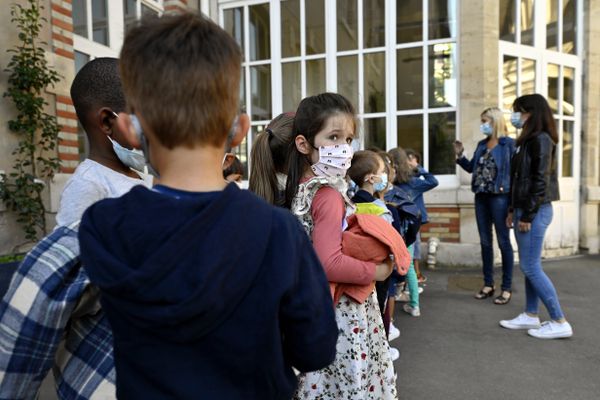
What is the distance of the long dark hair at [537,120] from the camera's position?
12.1 feet

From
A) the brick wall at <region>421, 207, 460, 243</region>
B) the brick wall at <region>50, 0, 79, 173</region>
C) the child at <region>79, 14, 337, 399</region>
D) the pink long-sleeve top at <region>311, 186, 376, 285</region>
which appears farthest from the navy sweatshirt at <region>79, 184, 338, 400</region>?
the brick wall at <region>421, 207, 460, 243</region>

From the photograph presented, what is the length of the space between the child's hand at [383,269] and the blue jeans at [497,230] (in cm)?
307

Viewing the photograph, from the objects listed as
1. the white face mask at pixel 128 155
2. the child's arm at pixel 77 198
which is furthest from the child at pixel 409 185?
the child's arm at pixel 77 198

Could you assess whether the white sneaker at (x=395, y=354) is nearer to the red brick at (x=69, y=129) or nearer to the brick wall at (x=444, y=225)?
the brick wall at (x=444, y=225)

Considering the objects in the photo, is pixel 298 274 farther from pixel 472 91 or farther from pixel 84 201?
pixel 472 91

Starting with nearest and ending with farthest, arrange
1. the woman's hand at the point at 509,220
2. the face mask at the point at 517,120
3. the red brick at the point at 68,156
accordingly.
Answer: the face mask at the point at 517,120, the woman's hand at the point at 509,220, the red brick at the point at 68,156

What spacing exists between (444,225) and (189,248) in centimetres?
575

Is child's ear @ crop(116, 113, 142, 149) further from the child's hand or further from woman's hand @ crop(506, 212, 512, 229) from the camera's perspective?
woman's hand @ crop(506, 212, 512, 229)

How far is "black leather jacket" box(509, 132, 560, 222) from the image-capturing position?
11.7ft

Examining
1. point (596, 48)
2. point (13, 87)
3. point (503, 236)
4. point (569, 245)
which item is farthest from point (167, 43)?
point (596, 48)

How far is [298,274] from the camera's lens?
849 millimetres

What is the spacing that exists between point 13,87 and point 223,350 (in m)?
4.03

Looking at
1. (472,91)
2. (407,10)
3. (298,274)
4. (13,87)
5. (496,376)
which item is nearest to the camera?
(298,274)

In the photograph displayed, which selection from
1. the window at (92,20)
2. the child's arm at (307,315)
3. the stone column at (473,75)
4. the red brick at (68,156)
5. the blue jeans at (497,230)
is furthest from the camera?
the stone column at (473,75)
